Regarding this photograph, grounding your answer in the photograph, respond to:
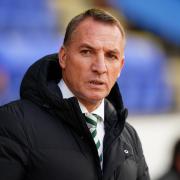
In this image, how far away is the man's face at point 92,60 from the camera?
2.31 metres

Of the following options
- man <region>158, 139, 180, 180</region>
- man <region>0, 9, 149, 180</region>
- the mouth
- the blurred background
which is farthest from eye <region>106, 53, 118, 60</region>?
man <region>158, 139, 180, 180</region>

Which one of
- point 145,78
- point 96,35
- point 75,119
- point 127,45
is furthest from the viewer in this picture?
point 145,78

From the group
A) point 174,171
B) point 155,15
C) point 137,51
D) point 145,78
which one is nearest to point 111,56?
point 174,171

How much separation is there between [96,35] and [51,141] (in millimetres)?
428

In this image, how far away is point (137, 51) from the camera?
5.08m

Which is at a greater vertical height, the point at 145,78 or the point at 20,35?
the point at 20,35

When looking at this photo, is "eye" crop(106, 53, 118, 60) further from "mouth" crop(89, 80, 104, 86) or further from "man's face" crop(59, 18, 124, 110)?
"mouth" crop(89, 80, 104, 86)

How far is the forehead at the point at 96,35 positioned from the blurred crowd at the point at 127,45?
1837mm

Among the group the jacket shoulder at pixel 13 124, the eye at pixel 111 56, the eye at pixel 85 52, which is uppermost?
the eye at pixel 85 52

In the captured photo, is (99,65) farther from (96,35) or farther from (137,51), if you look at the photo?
(137,51)

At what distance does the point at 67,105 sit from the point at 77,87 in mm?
114

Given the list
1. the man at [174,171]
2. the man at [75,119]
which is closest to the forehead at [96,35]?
the man at [75,119]

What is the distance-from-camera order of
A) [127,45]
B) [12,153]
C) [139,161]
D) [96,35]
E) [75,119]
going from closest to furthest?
[12,153], [75,119], [96,35], [139,161], [127,45]

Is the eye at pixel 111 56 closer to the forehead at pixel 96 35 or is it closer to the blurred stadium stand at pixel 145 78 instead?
the forehead at pixel 96 35
